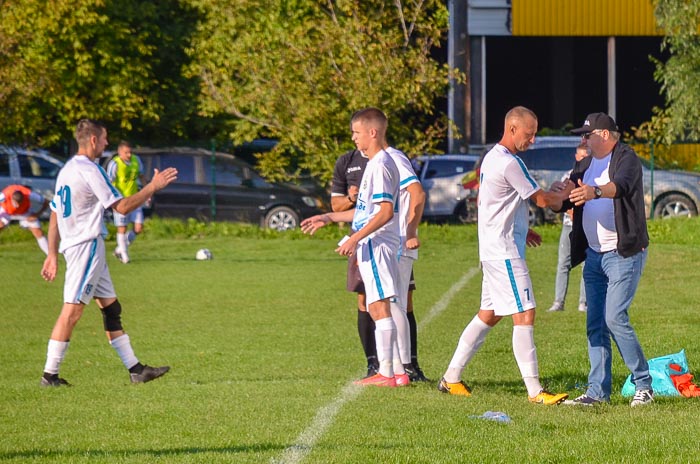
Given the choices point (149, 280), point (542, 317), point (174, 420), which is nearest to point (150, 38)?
point (149, 280)

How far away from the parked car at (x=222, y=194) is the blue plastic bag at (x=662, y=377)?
20.5 m

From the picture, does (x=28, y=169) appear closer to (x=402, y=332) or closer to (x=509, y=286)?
(x=402, y=332)

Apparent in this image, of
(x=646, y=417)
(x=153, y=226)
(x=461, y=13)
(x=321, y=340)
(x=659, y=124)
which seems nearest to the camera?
(x=646, y=417)

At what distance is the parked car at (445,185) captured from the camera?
99.5 ft

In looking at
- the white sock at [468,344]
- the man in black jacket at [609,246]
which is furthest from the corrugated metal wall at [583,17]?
the white sock at [468,344]

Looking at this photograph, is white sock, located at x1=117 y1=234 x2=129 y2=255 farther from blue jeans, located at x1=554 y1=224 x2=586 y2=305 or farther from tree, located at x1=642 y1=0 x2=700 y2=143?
tree, located at x1=642 y1=0 x2=700 y2=143

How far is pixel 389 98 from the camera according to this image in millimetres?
29438

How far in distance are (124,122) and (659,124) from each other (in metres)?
12.9

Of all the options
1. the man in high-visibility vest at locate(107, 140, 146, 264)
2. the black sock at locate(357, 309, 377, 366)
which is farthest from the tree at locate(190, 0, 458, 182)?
the black sock at locate(357, 309, 377, 366)

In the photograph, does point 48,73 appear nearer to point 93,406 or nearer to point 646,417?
point 93,406

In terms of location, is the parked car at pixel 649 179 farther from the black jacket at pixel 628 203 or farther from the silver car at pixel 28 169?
the black jacket at pixel 628 203

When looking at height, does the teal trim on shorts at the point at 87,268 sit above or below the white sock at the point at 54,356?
above

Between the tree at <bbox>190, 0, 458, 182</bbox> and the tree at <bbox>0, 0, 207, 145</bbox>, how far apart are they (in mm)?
2565

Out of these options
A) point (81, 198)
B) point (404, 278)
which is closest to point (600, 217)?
point (404, 278)
